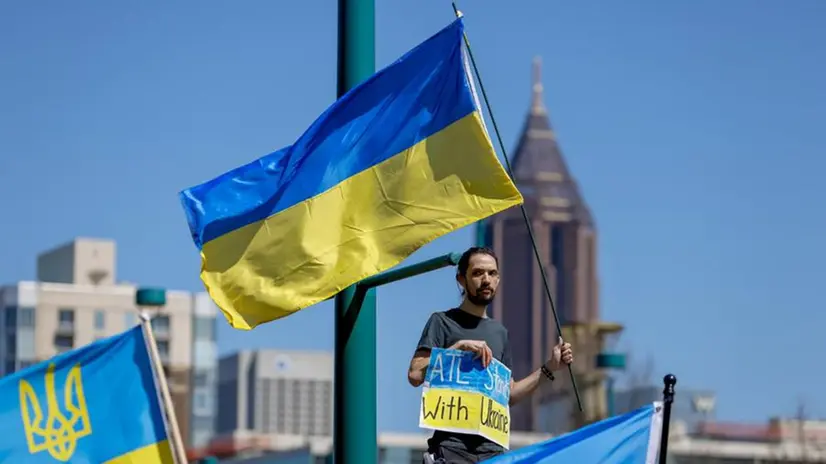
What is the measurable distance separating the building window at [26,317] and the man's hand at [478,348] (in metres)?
151

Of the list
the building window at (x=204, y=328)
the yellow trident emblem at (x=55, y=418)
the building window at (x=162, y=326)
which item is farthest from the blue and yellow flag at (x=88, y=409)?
the building window at (x=204, y=328)

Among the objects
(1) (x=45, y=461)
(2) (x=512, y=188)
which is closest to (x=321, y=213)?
(2) (x=512, y=188)

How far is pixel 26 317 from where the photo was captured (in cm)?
16025

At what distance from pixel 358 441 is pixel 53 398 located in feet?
9.15

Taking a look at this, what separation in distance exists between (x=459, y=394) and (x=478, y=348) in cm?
23

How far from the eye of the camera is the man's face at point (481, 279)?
9883 mm

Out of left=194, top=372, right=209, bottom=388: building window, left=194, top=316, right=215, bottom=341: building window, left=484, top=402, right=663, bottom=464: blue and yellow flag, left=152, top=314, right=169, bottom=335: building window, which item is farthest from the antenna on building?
left=484, top=402, right=663, bottom=464: blue and yellow flag

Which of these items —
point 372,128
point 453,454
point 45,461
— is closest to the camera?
point 453,454

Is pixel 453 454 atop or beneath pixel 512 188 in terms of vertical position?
beneath

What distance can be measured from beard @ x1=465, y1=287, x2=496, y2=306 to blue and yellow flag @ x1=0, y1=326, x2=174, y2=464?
150 inches

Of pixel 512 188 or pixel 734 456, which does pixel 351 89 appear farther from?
pixel 734 456

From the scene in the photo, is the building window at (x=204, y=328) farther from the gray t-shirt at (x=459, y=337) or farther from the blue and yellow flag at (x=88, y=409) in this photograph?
the gray t-shirt at (x=459, y=337)

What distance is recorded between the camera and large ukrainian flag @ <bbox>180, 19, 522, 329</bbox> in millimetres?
10891

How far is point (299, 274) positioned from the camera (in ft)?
36.3
